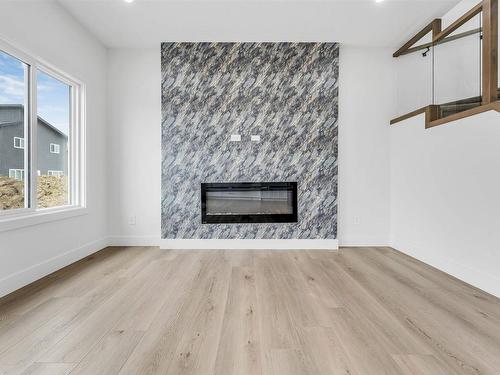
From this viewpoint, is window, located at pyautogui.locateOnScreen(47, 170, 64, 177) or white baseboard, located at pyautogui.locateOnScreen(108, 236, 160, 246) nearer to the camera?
window, located at pyautogui.locateOnScreen(47, 170, 64, 177)

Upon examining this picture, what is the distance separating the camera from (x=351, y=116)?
3947mm

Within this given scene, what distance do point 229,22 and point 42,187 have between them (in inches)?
105

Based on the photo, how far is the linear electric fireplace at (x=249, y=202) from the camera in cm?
382

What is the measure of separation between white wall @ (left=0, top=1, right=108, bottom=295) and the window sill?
5cm

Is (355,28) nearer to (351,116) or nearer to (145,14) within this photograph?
(351,116)

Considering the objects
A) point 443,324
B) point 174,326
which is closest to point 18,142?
point 174,326

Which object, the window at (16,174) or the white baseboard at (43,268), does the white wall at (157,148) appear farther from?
the window at (16,174)

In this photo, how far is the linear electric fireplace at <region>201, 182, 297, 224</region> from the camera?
382cm

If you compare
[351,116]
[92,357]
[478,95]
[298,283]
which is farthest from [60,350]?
[351,116]

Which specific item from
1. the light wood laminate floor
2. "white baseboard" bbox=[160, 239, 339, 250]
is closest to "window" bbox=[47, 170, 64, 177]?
the light wood laminate floor

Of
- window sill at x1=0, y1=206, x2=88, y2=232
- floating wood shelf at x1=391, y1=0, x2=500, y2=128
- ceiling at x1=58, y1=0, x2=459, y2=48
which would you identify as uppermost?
ceiling at x1=58, y1=0, x2=459, y2=48

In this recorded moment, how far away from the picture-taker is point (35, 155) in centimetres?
263

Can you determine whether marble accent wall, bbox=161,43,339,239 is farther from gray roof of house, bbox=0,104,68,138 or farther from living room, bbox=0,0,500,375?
gray roof of house, bbox=0,104,68,138

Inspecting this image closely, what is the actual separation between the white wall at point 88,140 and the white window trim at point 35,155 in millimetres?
70
